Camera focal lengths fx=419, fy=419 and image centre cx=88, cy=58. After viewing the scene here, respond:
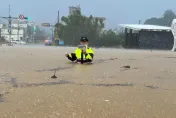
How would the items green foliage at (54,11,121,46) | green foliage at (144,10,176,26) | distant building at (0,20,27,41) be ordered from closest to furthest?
green foliage at (54,11,121,46)
distant building at (0,20,27,41)
green foliage at (144,10,176,26)

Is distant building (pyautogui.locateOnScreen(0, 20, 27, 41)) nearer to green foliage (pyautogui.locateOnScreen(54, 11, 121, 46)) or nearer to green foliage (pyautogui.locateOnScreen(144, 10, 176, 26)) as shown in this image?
Answer: green foliage (pyautogui.locateOnScreen(54, 11, 121, 46))

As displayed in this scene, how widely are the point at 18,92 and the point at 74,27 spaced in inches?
2501

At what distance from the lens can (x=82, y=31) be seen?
68.9 metres

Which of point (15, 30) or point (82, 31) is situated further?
point (15, 30)

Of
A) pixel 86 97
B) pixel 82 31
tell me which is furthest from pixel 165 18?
pixel 86 97

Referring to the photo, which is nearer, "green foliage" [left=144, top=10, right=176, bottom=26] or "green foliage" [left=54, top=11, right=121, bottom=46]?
"green foliage" [left=54, top=11, right=121, bottom=46]

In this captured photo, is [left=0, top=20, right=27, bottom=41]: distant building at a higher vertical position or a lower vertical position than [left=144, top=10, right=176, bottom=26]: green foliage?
lower

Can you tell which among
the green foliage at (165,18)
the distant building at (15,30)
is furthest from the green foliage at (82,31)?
the green foliage at (165,18)

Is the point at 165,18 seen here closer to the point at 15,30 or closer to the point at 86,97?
the point at 15,30

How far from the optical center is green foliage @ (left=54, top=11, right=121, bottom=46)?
219 feet

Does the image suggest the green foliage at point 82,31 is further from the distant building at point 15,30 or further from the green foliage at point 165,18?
the green foliage at point 165,18

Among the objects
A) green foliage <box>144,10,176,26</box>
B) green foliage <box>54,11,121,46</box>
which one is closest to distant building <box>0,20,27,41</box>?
green foliage <box>54,11,121,46</box>

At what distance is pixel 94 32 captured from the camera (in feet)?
228

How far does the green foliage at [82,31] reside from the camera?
66.8 m
